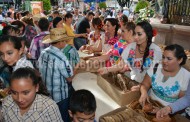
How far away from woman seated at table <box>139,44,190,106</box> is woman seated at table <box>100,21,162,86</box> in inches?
15.9

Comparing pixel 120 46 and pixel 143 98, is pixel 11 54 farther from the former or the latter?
pixel 120 46

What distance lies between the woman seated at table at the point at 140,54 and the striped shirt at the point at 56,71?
0.57 meters

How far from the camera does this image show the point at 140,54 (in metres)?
2.40

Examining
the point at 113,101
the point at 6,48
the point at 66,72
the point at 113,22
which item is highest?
the point at 113,22

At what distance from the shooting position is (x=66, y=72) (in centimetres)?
205

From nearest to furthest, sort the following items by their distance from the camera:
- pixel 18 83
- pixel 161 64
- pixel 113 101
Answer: pixel 18 83
pixel 161 64
pixel 113 101

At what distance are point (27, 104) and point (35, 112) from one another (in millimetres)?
79

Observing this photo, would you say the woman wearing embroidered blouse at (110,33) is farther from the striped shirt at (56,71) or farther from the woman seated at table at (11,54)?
the woman seated at table at (11,54)

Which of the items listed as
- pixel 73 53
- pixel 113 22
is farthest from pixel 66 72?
pixel 113 22

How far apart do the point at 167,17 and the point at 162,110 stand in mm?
3668

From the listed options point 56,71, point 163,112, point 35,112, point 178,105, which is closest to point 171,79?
point 178,105

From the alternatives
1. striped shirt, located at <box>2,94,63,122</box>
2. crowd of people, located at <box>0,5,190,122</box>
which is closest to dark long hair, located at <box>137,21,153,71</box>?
crowd of people, located at <box>0,5,190,122</box>

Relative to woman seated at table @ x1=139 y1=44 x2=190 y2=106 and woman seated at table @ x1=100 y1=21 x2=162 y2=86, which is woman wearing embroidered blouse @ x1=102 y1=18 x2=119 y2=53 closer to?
woman seated at table @ x1=100 y1=21 x2=162 y2=86

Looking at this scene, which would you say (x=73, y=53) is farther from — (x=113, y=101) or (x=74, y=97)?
(x=74, y=97)
